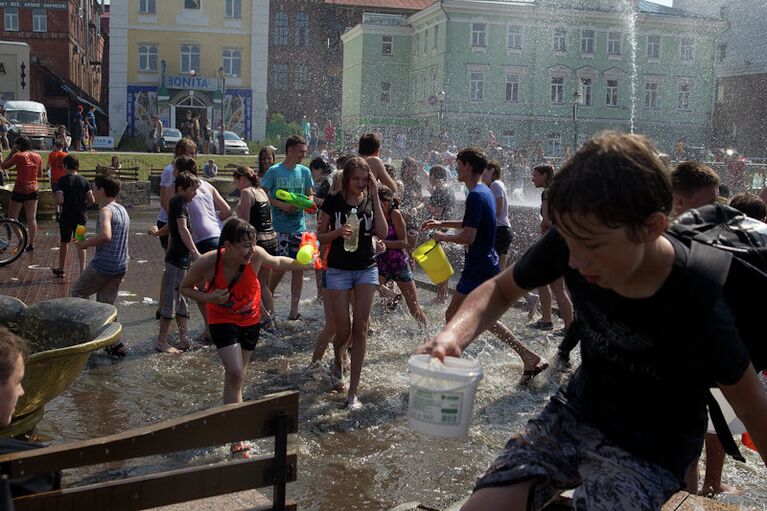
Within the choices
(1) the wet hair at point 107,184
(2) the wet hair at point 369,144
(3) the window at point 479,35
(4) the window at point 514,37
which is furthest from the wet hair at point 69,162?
(4) the window at point 514,37

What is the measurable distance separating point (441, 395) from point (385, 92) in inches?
2458

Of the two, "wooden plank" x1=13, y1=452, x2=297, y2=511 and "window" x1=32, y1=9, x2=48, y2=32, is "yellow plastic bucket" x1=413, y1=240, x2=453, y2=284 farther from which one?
"window" x1=32, y1=9, x2=48, y2=32

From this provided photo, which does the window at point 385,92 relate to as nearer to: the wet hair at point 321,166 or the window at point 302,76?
Result: the window at point 302,76

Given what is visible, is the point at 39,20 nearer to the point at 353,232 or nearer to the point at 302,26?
the point at 302,26

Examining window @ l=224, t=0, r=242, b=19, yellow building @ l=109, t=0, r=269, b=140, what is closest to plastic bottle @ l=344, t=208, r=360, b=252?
yellow building @ l=109, t=0, r=269, b=140

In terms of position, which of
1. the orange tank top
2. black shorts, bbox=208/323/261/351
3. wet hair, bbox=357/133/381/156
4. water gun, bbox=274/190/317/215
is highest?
wet hair, bbox=357/133/381/156

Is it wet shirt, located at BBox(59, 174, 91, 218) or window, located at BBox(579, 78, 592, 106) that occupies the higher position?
window, located at BBox(579, 78, 592, 106)

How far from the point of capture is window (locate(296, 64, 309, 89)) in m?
73.3

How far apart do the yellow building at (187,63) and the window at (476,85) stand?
1343 centimetres

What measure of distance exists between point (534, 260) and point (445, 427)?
0.55 meters

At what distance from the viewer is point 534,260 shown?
249cm

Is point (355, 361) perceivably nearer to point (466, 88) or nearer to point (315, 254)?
point (315, 254)

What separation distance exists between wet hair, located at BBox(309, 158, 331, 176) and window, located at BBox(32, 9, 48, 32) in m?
52.0

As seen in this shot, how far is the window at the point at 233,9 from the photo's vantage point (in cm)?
5175
